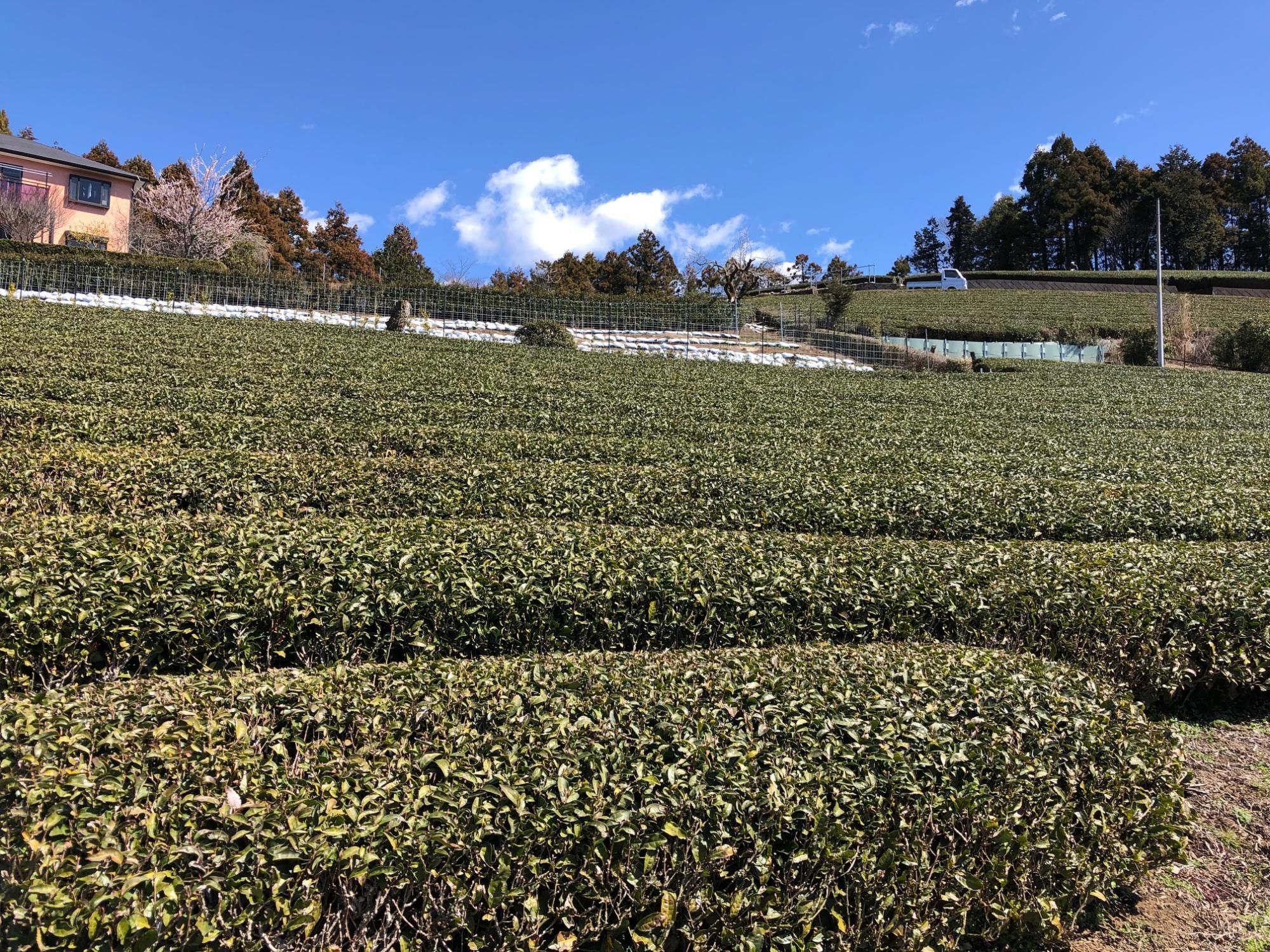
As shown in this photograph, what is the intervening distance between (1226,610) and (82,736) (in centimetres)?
685

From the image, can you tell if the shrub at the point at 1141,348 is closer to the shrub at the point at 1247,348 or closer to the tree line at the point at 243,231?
the shrub at the point at 1247,348

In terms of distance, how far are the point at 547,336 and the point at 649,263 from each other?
4342 cm

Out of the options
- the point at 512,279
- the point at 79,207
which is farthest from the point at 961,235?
the point at 79,207

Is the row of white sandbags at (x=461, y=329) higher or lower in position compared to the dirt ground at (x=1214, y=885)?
higher

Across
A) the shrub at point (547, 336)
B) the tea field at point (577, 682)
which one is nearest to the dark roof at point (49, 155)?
the shrub at point (547, 336)

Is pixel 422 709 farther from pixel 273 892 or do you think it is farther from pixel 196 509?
pixel 196 509

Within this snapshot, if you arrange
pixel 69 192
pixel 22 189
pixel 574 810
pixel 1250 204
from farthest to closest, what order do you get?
pixel 1250 204
pixel 69 192
pixel 22 189
pixel 574 810

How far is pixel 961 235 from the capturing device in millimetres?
94188

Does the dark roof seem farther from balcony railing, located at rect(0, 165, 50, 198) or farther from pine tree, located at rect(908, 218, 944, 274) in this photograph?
pine tree, located at rect(908, 218, 944, 274)

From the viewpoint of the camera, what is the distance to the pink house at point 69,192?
1387 inches

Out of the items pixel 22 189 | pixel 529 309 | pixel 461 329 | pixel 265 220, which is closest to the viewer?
pixel 461 329

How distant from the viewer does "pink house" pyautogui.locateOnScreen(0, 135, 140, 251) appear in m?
35.2

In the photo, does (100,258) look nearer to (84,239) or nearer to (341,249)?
(84,239)

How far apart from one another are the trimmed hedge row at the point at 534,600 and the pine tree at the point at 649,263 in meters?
60.8
